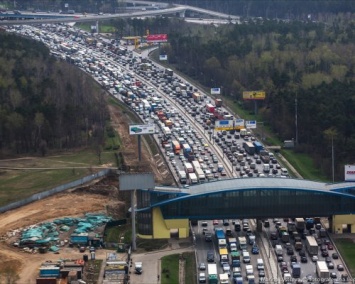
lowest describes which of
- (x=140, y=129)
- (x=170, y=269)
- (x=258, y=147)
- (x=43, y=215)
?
(x=258, y=147)

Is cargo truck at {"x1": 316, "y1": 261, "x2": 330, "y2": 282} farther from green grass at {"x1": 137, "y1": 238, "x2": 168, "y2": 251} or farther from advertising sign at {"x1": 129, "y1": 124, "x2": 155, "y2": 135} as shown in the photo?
advertising sign at {"x1": 129, "y1": 124, "x2": 155, "y2": 135}

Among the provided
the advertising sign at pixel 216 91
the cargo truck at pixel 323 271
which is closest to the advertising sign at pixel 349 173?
the cargo truck at pixel 323 271

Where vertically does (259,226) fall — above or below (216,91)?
above

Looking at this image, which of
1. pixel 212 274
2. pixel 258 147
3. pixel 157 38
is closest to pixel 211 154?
pixel 258 147

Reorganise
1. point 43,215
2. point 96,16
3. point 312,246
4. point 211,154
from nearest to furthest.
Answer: point 312,246 < point 43,215 < point 211,154 < point 96,16

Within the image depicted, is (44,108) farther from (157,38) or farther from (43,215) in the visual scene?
(157,38)

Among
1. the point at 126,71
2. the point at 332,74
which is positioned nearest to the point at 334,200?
the point at 332,74

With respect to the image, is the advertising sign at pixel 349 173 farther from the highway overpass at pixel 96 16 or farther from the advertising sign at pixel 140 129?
the highway overpass at pixel 96 16

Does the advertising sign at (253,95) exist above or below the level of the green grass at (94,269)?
above
